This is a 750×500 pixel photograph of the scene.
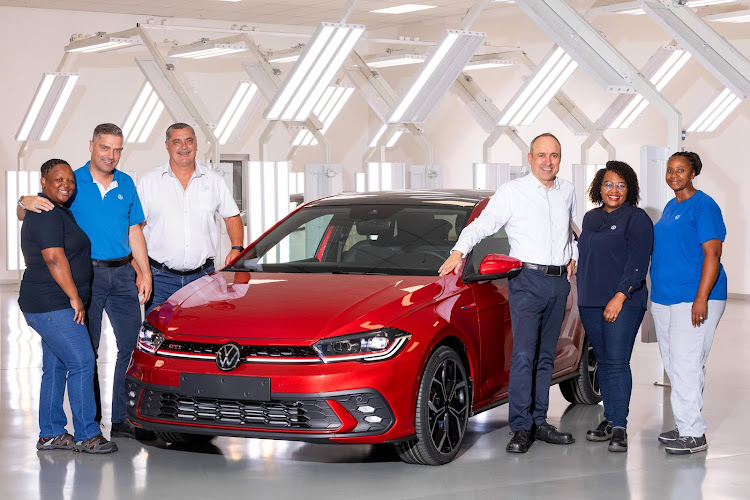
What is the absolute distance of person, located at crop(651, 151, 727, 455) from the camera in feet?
18.4

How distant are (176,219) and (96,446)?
1.42 meters

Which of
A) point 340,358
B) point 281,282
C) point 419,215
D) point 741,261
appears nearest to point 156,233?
point 281,282

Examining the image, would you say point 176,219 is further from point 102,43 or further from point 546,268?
point 102,43

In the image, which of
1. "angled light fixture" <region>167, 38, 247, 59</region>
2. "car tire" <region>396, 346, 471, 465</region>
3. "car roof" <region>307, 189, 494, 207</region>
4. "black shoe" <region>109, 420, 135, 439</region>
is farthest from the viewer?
"angled light fixture" <region>167, 38, 247, 59</region>

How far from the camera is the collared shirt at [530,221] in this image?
18.4ft

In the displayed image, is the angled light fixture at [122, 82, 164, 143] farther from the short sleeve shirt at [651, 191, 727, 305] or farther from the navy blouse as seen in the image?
the short sleeve shirt at [651, 191, 727, 305]

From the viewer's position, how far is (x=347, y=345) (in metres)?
4.88

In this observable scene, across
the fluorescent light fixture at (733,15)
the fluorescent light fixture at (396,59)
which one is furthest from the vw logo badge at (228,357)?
the fluorescent light fixture at (396,59)

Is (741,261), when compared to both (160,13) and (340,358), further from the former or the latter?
(340,358)

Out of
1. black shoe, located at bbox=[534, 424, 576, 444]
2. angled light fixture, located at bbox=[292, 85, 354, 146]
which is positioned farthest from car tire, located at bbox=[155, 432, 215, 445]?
angled light fixture, located at bbox=[292, 85, 354, 146]

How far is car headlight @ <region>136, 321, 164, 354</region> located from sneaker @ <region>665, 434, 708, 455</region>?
265cm

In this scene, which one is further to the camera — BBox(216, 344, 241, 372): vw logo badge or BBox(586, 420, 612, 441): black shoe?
BBox(586, 420, 612, 441): black shoe

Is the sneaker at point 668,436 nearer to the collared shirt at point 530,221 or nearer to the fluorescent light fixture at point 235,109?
the collared shirt at point 530,221

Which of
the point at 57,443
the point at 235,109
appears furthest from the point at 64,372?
the point at 235,109
